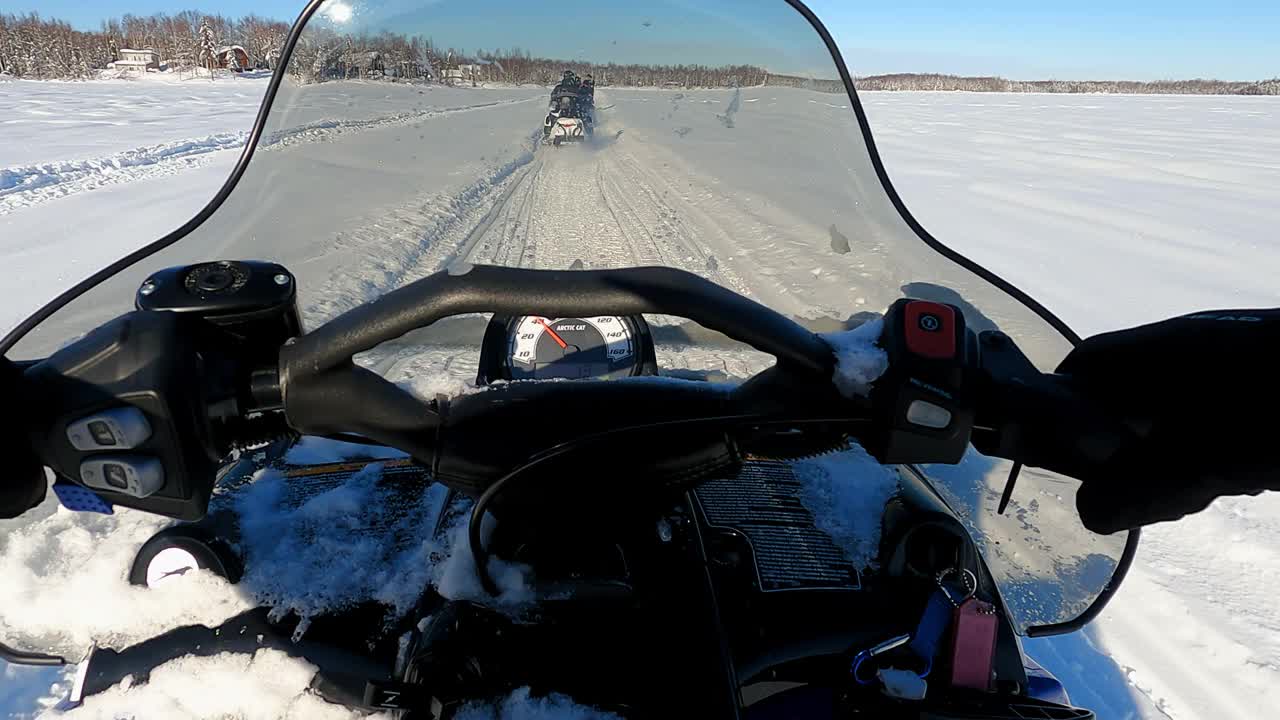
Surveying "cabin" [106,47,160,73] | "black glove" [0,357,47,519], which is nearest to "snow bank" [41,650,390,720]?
"black glove" [0,357,47,519]

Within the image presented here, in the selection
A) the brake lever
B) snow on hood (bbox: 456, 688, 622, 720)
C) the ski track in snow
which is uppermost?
the brake lever

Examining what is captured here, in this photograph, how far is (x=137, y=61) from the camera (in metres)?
53.4

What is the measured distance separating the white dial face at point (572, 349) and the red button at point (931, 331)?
90 cm

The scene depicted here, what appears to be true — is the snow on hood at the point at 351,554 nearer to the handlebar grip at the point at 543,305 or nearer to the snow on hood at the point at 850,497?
the handlebar grip at the point at 543,305

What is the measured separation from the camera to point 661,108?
1894 millimetres

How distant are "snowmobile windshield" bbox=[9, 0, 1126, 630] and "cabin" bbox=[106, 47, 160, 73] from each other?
6387cm

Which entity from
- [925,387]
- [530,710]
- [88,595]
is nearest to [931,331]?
[925,387]

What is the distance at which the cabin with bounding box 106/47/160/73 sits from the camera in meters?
52.4

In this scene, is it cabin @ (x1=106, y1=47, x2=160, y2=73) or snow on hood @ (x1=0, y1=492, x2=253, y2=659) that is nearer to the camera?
snow on hood @ (x1=0, y1=492, x2=253, y2=659)

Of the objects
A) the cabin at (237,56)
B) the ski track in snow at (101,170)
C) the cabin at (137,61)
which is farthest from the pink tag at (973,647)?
the cabin at (137,61)

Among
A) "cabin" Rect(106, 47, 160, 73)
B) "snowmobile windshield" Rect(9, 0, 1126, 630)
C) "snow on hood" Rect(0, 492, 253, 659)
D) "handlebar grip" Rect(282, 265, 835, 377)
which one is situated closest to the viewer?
"handlebar grip" Rect(282, 265, 835, 377)

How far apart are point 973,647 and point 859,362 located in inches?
17.3

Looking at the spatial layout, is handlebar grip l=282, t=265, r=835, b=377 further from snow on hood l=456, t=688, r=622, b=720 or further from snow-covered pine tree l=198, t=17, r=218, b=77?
snow-covered pine tree l=198, t=17, r=218, b=77

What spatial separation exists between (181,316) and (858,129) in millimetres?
1669
